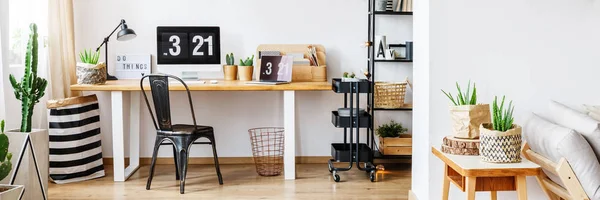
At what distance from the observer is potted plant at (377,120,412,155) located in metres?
4.79

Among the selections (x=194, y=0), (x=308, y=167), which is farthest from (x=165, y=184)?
(x=194, y=0)

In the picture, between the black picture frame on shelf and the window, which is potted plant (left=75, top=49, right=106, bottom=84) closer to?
the window

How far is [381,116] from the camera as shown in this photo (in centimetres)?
512

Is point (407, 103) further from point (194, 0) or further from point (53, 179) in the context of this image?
point (53, 179)

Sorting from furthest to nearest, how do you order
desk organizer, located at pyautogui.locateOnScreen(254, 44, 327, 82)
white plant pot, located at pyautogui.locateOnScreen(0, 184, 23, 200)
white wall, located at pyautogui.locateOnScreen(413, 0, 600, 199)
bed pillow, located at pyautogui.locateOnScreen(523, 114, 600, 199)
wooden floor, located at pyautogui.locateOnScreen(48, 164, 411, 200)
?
1. desk organizer, located at pyautogui.locateOnScreen(254, 44, 327, 82)
2. wooden floor, located at pyautogui.locateOnScreen(48, 164, 411, 200)
3. white wall, located at pyautogui.locateOnScreen(413, 0, 600, 199)
4. white plant pot, located at pyautogui.locateOnScreen(0, 184, 23, 200)
5. bed pillow, located at pyautogui.locateOnScreen(523, 114, 600, 199)

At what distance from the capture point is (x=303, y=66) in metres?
4.97

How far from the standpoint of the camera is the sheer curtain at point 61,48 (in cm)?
450

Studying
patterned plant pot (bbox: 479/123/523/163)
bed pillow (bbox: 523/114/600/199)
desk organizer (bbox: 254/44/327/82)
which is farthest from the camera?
desk organizer (bbox: 254/44/327/82)

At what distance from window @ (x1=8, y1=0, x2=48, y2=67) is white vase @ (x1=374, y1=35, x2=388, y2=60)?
7.79 feet

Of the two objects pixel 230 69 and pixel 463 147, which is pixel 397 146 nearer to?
pixel 230 69

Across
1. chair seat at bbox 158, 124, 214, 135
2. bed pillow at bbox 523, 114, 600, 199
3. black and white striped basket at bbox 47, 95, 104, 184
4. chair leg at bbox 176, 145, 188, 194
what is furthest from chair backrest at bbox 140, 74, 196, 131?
bed pillow at bbox 523, 114, 600, 199

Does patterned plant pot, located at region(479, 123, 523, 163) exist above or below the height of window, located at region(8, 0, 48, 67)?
below

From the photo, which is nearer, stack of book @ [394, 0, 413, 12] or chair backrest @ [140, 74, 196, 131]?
chair backrest @ [140, 74, 196, 131]

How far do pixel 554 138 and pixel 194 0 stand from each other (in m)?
3.23
